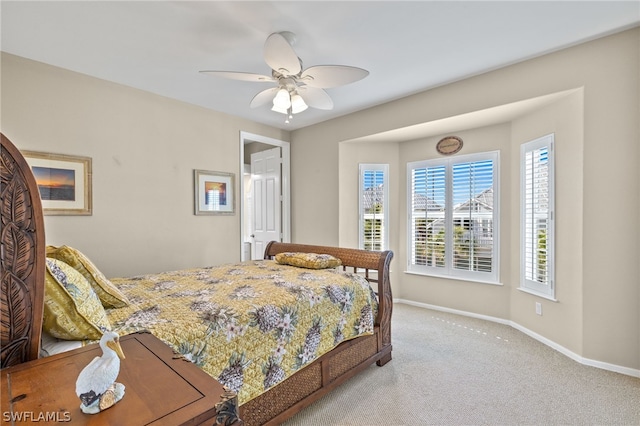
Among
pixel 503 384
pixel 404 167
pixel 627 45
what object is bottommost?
pixel 503 384

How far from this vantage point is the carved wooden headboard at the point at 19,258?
32.3 inches

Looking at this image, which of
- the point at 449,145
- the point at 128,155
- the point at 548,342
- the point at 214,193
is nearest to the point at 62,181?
the point at 128,155

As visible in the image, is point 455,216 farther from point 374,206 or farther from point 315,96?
point 315,96

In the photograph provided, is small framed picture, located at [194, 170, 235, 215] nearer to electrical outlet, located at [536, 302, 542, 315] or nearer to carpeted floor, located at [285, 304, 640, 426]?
carpeted floor, located at [285, 304, 640, 426]

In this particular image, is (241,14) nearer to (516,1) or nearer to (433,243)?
(516,1)

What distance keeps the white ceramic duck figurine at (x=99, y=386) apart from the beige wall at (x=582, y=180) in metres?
3.29

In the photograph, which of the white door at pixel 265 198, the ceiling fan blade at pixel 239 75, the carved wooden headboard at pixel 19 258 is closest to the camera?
the carved wooden headboard at pixel 19 258

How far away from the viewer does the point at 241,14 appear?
2.09 metres

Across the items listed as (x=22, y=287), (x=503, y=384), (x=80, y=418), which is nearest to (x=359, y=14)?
(x=22, y=287)

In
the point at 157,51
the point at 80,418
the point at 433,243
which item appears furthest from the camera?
the point at 433,243

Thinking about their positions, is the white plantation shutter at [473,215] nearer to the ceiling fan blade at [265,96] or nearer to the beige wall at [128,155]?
the ceiling fan blade at [265,96]

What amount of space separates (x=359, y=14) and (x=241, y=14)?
82cm

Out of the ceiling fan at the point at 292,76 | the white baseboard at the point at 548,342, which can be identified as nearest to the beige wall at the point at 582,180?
the white baseboard at the point at 548,342

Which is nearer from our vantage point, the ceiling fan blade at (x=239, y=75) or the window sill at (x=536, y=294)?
the ceiling fan blade at (x=239, y=75)
